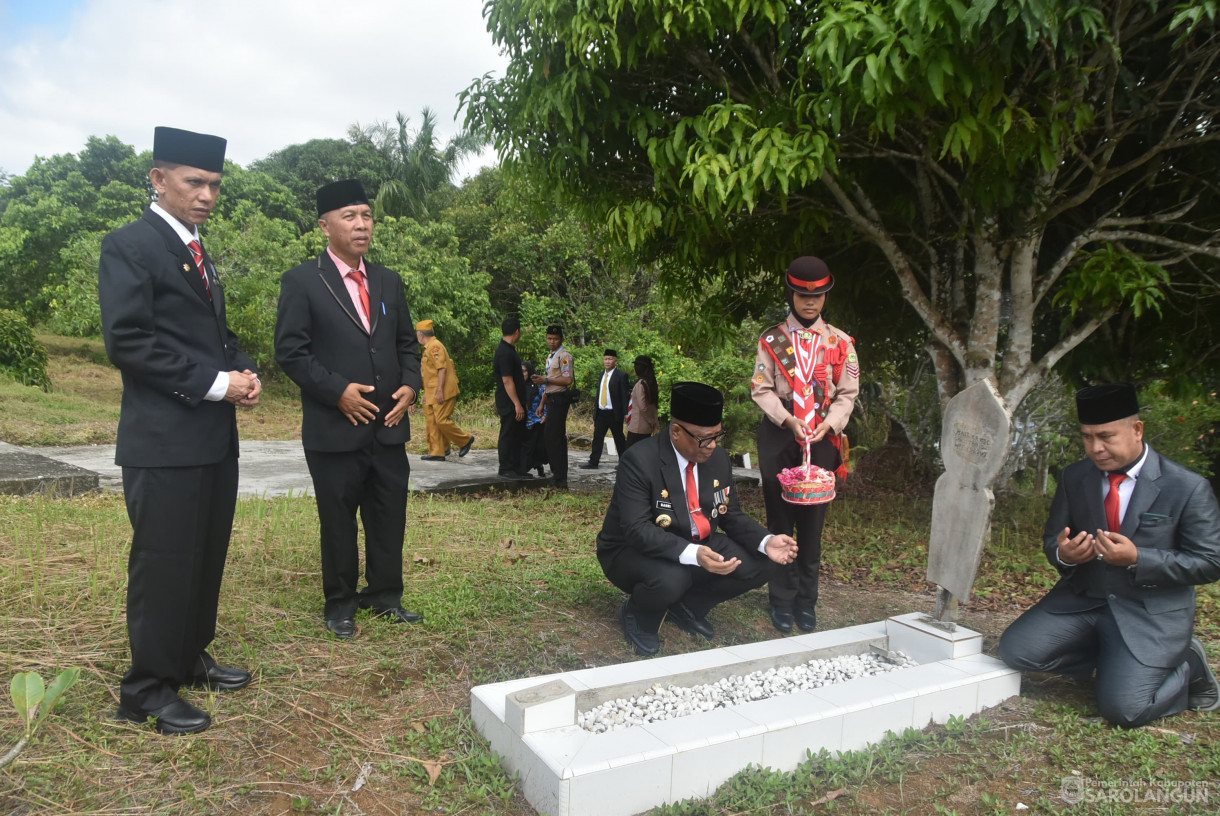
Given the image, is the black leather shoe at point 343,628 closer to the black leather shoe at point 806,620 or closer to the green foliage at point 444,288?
the black leather shoe at point 806,620

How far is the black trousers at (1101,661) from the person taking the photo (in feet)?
10.8

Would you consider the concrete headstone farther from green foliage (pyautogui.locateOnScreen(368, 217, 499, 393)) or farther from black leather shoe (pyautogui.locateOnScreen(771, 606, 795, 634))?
green foliage (pyautogui.locateOnScreen(368, 217, 499, 393))

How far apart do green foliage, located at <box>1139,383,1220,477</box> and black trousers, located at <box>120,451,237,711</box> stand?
959 cm

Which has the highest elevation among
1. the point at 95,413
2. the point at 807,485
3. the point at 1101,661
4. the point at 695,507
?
the point at 807,485

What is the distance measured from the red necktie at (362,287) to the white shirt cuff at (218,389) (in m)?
0.95

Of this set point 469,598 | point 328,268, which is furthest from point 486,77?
point 469,598

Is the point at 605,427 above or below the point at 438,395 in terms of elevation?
below

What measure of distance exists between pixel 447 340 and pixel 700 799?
1666cm

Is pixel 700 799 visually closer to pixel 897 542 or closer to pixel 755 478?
pixel 897 542

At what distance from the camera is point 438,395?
9469 mm

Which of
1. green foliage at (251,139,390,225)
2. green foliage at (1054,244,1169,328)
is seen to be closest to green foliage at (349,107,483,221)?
green foliage at (251,139,390,225)

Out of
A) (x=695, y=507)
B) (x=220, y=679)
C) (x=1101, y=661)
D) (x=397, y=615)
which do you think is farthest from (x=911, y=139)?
(x=220, y=679)

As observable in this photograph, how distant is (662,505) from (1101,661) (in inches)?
78.9

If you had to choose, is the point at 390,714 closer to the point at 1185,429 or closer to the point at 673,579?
the point at 673,579
